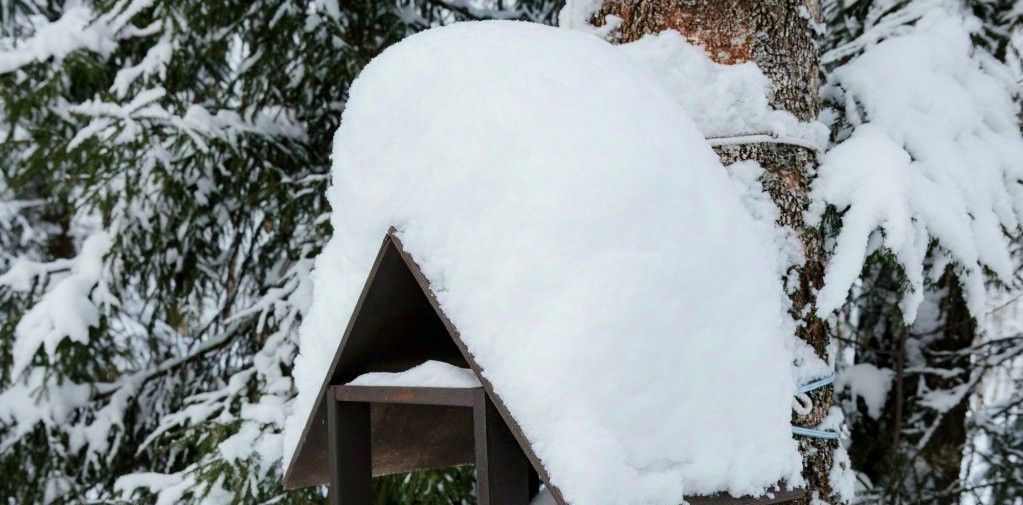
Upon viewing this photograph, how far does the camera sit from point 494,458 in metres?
1.14

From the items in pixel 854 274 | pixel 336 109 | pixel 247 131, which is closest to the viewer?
pixel 854 274

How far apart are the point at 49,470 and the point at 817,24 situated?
3087 mm

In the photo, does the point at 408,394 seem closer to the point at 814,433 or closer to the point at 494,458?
the point at 494,458

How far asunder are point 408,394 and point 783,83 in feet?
2.66

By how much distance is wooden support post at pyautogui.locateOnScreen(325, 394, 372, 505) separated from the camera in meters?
1.34

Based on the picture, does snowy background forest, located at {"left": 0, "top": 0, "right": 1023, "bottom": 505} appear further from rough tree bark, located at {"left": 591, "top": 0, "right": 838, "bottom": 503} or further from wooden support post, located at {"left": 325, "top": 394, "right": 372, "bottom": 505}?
wooden support post, located at {"left": 325, "top": 394, "right": 372, "bottom": 505}

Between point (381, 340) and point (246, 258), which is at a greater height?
point (246, 258)

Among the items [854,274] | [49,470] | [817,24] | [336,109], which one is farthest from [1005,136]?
[49,470]

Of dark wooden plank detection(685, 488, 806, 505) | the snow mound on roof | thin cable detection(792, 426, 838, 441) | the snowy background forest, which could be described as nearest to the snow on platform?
the snow mound on roof

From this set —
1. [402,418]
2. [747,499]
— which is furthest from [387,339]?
[747,499]

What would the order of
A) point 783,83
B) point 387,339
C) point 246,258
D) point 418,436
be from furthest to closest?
point 246,258 → point 418,436 → point 783,83 → point 387,339

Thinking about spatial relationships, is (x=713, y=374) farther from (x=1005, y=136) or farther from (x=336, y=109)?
(x=336, y=109)

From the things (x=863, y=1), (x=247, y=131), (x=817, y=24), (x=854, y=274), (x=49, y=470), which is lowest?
(x=49, y=470)

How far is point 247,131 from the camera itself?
2963 millimetres
